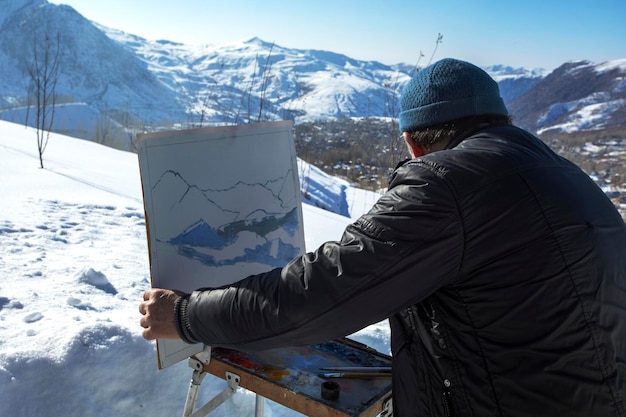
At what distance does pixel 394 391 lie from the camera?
1.12 m

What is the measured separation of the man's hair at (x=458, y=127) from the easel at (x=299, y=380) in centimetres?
68

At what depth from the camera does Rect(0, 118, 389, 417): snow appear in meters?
1.86

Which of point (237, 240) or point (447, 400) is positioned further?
point (237, 240)

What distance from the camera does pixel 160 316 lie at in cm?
120

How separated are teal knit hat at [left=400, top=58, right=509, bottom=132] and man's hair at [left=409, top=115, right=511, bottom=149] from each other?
0.01 meters

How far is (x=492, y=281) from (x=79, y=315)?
1.98m

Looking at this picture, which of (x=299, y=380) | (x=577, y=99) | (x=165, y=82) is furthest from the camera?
(x=165, y=82)

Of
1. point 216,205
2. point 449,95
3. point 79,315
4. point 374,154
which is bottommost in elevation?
point 374,154

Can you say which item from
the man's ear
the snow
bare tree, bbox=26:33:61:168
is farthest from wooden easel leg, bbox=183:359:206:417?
bare tree, bbox=26:33:61:168

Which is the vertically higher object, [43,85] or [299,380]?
[43,85]

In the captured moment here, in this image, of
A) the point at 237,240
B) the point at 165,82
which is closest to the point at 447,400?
the point at 237,240

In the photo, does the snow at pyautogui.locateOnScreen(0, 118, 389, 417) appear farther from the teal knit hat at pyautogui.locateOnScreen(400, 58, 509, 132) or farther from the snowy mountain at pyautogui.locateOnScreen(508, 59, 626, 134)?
the snowy mountain at pyautogui.locateOnScreen(508, 59, 626, 134)

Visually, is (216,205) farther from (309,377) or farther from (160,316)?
(309,377)

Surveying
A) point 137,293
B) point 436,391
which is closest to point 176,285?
point 436,391
